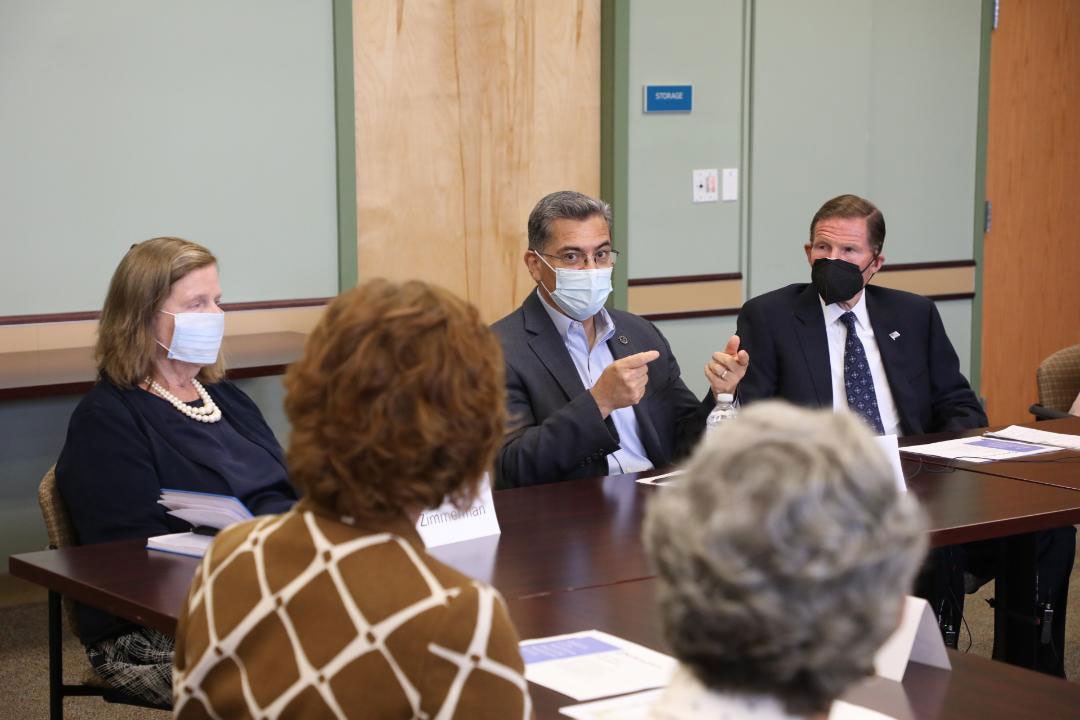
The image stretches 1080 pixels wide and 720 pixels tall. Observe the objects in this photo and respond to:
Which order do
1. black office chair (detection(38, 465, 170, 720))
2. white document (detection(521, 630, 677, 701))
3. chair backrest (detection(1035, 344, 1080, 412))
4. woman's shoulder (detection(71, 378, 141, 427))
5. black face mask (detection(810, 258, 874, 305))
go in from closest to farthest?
white document (detection(521, 630, 677, 701)), black office chair (detection(38, 465, 170, 720)), woman's shoulder (detection(71, 378, 141, 427)), black face mask (detection(810, 258, 874, 305)), chair backrest (detection(1035, 344, 1080, 412))

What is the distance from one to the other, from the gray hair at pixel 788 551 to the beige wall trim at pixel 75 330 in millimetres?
3273

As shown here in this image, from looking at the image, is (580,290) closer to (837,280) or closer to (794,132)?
(837,280)

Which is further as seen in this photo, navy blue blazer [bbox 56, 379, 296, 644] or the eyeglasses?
the eyeglasses

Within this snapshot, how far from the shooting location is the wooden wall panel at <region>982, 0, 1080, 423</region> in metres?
6.73

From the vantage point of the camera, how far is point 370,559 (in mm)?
1359

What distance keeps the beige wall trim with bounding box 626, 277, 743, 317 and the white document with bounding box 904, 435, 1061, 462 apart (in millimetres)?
2293

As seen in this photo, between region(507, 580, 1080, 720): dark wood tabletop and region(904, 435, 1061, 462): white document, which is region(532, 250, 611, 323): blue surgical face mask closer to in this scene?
region(904, 435, 1061, 462): white document

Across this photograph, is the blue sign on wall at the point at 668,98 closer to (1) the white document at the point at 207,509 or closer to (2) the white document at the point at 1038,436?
(2) the white document at the point at 1038,436

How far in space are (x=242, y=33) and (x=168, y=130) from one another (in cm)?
44

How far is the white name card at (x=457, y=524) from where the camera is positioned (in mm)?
2432

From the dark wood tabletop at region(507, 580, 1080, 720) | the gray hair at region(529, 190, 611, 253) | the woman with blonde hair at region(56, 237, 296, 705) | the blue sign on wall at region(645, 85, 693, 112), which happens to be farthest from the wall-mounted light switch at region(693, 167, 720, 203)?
the dark wood tabletop at region(507, 580, 1080, 720)

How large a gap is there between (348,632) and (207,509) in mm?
1143

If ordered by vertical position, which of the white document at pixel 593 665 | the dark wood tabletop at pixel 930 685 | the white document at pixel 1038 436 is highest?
the white document at pixel 593 665

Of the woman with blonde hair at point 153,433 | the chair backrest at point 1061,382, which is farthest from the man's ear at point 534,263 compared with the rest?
the chair backrest at point 1061,382
